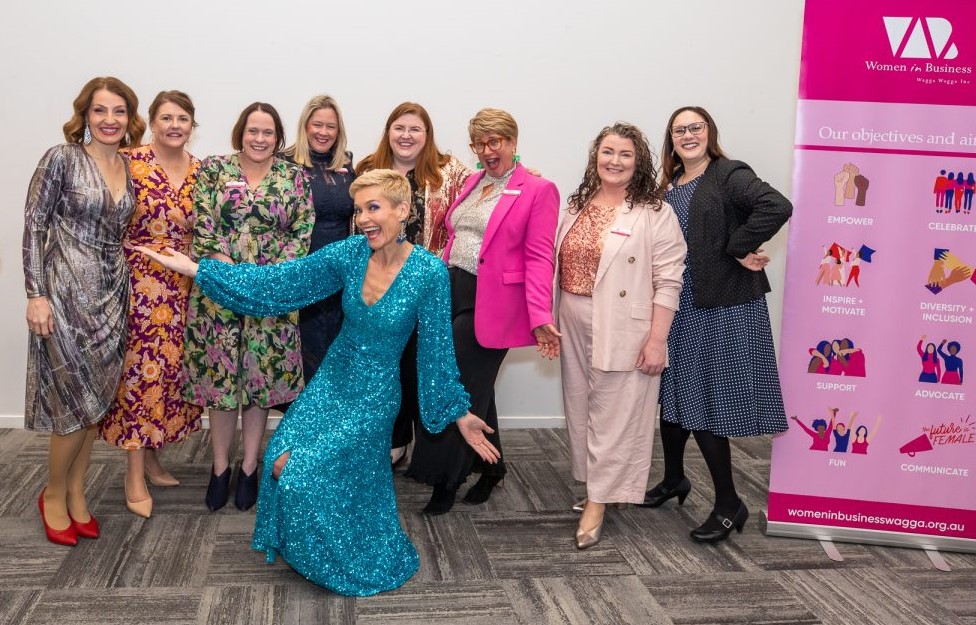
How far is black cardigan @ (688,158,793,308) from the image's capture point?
2.99 m

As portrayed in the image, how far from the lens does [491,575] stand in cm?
284

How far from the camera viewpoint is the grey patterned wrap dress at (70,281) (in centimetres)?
282

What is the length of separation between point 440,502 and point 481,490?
0.77 ft

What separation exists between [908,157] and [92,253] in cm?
297

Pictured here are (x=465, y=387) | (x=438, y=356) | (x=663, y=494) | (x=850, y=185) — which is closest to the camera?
(x=438, y=356)

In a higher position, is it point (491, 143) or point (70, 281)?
point (491, 143)

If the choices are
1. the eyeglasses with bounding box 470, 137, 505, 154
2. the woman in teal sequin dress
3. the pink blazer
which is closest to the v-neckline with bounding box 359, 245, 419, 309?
the woman in teal sequin dress

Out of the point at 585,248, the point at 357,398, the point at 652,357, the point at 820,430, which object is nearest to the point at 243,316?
the point at 357,398

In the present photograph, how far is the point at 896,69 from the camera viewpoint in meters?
2.99

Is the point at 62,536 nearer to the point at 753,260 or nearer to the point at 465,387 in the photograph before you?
the point at 465,387

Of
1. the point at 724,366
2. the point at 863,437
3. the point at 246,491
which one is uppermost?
the point at 724,366

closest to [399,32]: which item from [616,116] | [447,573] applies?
[616,116]

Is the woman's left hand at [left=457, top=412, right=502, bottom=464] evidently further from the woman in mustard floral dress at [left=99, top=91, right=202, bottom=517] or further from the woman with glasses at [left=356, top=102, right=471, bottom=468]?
the woman in mustard floral dress at [left=99, top=91, right=202, bottom=517]

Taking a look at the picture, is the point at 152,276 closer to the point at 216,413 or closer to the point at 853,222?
the point at 216,413
